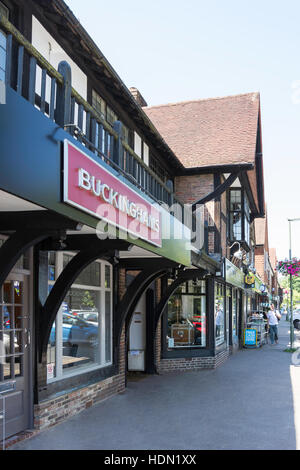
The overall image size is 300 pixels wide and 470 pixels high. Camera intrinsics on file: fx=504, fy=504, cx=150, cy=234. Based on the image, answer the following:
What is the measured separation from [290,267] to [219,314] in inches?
332

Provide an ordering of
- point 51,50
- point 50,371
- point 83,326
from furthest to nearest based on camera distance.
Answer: point 83,326, point 50,371, point 51,50

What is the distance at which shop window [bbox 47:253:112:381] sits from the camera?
7.48 metres

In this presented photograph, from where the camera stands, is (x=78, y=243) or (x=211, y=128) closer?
(x=78, y=243)

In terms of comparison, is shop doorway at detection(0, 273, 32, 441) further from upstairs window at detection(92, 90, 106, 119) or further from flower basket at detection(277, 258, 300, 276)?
flower basket at detection(277, 258, 300, 276)

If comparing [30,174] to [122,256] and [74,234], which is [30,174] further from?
[122,256]

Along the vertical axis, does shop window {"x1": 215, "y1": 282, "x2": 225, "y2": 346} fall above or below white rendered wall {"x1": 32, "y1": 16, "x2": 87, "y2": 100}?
below

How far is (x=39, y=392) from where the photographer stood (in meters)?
6.68

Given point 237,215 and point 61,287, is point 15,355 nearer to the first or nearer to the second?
point 61,287

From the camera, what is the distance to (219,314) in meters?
16.7

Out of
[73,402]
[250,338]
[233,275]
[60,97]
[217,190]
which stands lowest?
[250,338]

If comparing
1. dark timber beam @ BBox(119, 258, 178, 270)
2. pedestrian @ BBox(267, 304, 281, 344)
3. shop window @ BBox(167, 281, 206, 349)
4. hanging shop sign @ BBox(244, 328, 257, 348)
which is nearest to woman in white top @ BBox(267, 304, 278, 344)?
pedestrian @ BBox(267, 304, 281, 344)

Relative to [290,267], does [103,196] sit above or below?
above

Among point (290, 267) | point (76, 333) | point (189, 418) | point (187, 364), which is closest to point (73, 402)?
point (76, 333)

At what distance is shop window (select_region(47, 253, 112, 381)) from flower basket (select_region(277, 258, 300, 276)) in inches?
619
